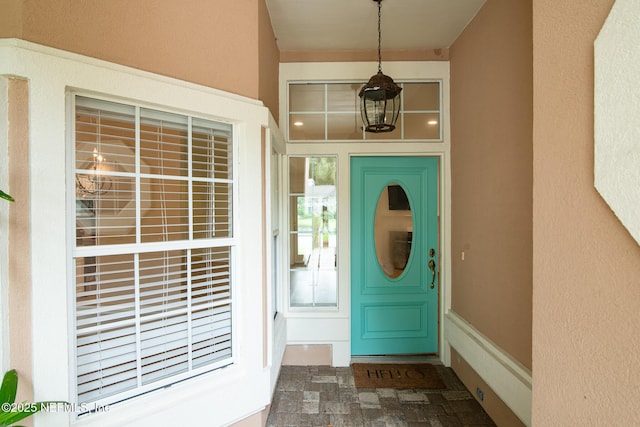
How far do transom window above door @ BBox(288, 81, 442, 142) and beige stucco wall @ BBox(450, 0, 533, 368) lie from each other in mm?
229

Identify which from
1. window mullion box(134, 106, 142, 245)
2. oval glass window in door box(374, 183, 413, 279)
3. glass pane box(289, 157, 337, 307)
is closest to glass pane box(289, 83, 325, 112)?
glass pane box(289, 157, 337, 307)

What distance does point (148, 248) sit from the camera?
4.71ft

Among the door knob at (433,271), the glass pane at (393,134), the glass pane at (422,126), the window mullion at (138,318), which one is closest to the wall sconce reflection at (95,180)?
the window mullion at (138,318)

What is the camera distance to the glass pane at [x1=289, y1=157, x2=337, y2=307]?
9.32ft

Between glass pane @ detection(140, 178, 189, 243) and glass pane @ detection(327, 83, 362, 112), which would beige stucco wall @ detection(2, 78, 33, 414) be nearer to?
glass pane @ detection(140, 178, 189, 243)

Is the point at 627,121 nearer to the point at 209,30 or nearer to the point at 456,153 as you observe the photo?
the point at 209,30

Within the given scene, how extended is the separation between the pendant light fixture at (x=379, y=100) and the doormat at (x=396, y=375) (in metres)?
2.21

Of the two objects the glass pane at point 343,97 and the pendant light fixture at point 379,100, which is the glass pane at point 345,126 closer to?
the glass pane at point 343,97

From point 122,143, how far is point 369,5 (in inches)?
80.8

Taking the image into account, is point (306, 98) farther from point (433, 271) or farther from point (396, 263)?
point (433, 271)

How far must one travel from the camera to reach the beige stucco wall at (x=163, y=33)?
117 cm

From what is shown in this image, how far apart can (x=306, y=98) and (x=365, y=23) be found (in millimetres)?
830

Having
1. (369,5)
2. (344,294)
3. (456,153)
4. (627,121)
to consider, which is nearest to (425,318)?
(344,294)

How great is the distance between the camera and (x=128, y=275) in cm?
139
